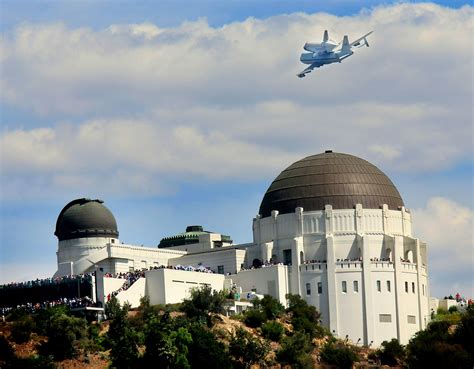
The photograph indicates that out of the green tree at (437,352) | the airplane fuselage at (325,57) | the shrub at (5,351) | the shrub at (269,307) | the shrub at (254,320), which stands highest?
the airplane fuselage at (325,57)

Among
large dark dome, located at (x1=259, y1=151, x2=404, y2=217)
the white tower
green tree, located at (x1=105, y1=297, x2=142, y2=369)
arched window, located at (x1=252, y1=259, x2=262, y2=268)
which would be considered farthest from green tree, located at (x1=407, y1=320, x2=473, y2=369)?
green tree, located at (x1=105, y1=297, x2=142, y2=369)

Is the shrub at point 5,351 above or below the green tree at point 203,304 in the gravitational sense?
below

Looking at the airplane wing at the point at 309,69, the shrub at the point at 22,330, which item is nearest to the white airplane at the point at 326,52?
the airplane wing at the point at 309,69

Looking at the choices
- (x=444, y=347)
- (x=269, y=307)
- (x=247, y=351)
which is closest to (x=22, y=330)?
(x=247, y=351)

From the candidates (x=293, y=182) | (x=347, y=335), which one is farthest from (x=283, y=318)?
(x=293, y=182)

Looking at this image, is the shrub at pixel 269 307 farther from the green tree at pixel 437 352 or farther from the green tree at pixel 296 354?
the green tree at pixel 437 352

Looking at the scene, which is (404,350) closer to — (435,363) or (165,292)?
(435,363)

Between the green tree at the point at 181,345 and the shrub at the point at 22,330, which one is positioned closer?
the green tree at the point at 181,345

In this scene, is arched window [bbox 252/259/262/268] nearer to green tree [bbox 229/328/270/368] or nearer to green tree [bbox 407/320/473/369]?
green tree [bbox 407/320/473/369]

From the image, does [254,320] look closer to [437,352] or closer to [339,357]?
[339,357]
